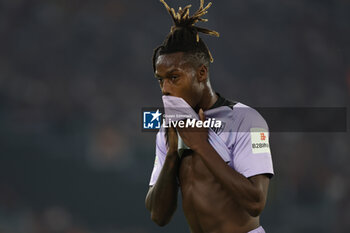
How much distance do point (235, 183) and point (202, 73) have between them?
0.40m

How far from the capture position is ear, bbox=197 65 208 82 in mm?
1502

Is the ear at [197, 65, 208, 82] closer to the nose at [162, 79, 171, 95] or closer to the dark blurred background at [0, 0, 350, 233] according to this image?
the nose at [162, 79, 171, 95]

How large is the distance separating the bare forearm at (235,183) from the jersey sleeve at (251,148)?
0.07 m

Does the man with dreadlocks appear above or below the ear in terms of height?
below

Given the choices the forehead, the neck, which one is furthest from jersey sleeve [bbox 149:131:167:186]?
the forehead

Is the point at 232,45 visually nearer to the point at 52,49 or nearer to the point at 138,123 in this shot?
the point at 138,123

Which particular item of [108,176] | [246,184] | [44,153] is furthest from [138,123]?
[246,184]

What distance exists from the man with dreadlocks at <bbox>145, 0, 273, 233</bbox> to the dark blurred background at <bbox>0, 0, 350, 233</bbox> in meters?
2.45

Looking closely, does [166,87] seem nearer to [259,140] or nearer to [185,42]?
[185,42]

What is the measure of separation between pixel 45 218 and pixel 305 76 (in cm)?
265

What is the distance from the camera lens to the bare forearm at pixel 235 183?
132 cm

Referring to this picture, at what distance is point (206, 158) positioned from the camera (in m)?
1.33

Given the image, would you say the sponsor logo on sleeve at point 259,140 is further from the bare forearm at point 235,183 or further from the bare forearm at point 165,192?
the bare forearm at point 165,192

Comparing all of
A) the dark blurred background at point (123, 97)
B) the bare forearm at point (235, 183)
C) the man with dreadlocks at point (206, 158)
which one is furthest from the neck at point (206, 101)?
the dark blurred background at point (123, 97)
